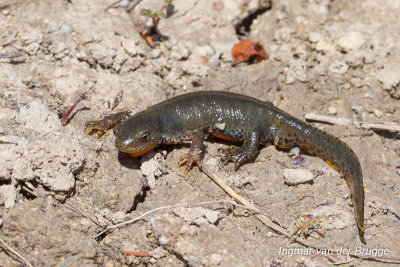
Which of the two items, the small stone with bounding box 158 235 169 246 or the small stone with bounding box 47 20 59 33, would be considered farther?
the small stone with bounding box 47 20 59 33

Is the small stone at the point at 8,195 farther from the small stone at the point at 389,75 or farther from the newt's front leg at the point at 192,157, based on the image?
the small stone at the point at 389,75

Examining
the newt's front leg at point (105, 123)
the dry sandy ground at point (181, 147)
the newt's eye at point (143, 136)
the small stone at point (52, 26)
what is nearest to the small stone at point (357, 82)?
the dry sandy ground at point (181, 147)

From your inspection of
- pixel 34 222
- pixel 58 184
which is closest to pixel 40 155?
pixel 58 184

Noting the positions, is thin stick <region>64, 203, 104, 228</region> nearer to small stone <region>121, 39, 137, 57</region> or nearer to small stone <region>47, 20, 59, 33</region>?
small stone <region>121, 39, 137, 57</region>

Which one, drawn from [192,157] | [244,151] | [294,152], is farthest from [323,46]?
[192,157]

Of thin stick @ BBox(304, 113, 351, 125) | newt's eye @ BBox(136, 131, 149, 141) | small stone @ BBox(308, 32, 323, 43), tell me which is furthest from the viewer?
small stone @ BBox(308, 32, 323, 43)

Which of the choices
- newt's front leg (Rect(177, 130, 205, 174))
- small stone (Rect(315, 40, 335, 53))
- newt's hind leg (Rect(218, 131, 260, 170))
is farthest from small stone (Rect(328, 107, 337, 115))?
newt's front leg (Rect(177, 130, 205, 174))
